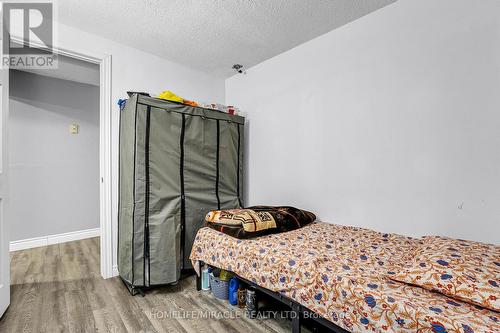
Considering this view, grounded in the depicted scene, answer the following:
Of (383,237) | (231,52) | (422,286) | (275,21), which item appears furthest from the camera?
(231,52)

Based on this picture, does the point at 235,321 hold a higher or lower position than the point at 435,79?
lower

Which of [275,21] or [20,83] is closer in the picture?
[275,21]

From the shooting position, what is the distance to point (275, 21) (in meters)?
2.13

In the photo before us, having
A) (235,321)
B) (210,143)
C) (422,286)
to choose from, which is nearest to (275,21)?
(210,143)

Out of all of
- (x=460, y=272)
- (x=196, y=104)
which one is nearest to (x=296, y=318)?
(x=460, y=272)

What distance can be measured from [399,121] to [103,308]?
2638 millimetres

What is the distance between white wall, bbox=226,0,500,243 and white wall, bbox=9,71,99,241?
293 cm

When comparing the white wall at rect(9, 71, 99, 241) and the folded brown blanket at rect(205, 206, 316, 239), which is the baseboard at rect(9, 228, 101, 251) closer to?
the white wall at rect(9, 71, 99, 241)

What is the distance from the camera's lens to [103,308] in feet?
6.19

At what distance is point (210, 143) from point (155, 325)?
62.5 inches

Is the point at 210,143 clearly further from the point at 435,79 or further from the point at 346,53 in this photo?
the point at 435,79

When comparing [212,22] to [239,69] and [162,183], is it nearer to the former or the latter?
[239,69]

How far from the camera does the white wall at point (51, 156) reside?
10.6ft

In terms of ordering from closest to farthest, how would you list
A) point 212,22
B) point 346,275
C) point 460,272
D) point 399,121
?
point 460,272 < point 346,275 < point 399,121 < point 212,22
